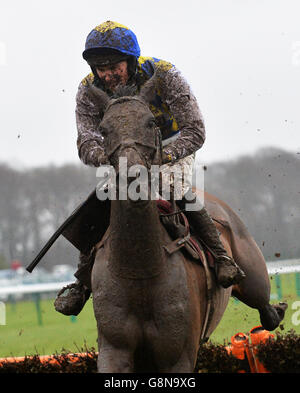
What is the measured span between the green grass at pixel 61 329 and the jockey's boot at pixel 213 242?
3.57 meters

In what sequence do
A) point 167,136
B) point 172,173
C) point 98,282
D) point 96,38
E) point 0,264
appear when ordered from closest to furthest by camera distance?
point 98,282, point 96,38, point 172,173, point 167,136, point 0,264

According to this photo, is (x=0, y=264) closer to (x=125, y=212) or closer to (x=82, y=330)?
(x=82, y=330)

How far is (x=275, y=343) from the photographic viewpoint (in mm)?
6527

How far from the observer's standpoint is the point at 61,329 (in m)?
10.9

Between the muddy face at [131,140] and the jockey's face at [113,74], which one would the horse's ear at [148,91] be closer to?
the muddy face at [131,140]

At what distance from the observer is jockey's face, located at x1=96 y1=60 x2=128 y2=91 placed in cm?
424

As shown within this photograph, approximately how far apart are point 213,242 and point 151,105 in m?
1.16

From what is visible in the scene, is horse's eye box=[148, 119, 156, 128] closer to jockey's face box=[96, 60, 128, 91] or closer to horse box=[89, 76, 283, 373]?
horse box=[89, 76, 283, 373]

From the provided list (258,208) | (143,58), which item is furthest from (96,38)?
(258,208)

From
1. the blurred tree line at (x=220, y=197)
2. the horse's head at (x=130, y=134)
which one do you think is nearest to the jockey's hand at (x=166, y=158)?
the horse's head at (x=130, y=134)

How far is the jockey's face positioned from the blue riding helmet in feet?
0.32

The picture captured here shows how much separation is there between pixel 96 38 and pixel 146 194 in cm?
143

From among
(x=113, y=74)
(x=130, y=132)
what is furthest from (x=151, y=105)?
(x=130, y=132)

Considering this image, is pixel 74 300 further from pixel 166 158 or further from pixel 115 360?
pixel 166 158
